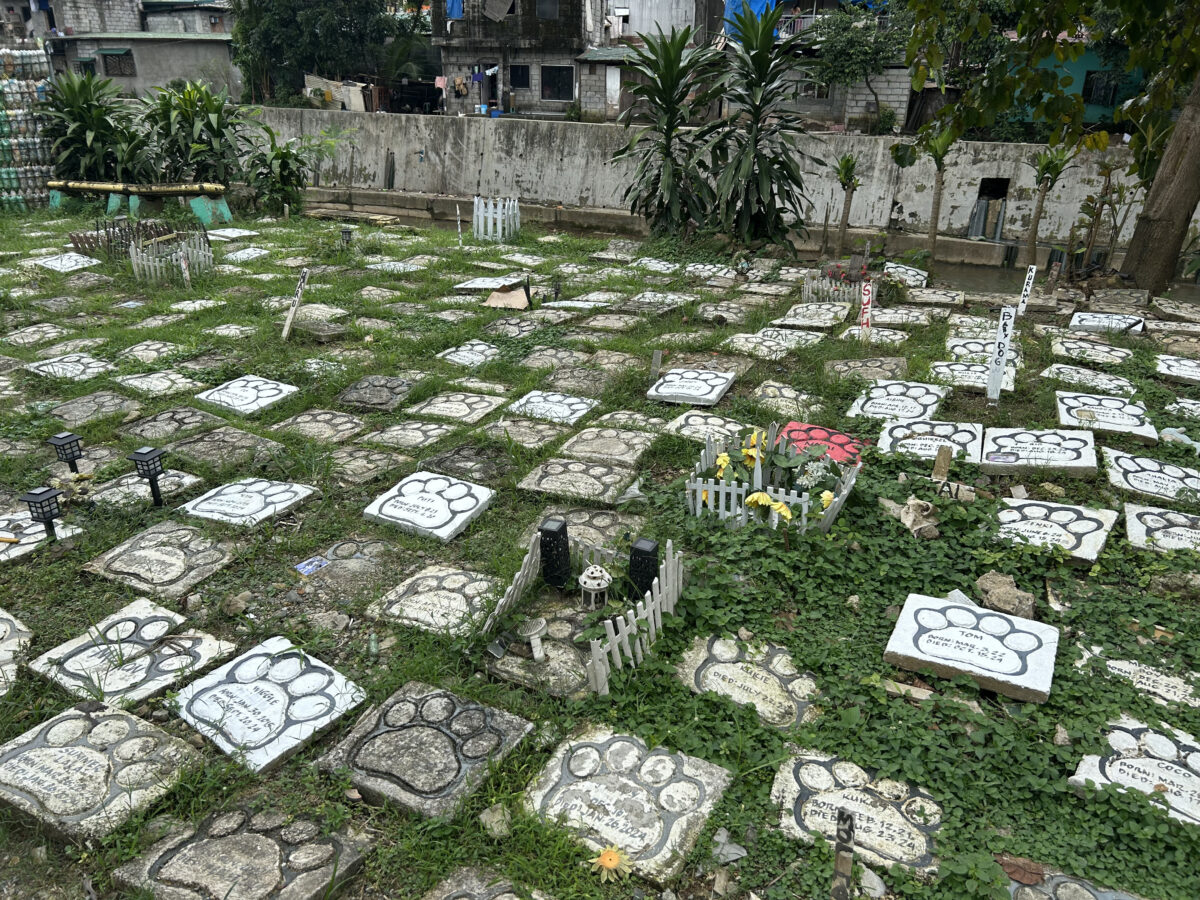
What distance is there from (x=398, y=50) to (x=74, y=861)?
27.1 meters

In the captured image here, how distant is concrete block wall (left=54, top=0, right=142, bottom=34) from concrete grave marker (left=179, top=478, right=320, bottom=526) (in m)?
30.7

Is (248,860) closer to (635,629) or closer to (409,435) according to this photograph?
(635,629)

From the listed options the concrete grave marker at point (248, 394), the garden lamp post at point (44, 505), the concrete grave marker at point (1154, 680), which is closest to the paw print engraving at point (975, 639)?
the concrete grave marker at point (1154, 680)

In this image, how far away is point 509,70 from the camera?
80.9 ft

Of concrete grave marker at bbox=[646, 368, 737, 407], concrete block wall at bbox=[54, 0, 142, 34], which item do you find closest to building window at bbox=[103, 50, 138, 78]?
concrete block wall at bbox=[54, 0, 142, 34]

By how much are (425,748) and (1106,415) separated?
4.97 m

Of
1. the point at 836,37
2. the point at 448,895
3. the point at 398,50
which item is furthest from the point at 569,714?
the point at 398,50

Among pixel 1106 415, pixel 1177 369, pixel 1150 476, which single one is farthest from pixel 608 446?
pixel 1177 369

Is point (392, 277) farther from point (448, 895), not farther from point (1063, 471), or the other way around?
point (448, 895)

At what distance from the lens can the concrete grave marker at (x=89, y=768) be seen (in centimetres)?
278

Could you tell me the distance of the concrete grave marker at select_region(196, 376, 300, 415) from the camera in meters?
6.05

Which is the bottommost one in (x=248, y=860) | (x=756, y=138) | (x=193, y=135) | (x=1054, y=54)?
(x=248, y=860)

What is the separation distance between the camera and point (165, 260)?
Answer: 909cm

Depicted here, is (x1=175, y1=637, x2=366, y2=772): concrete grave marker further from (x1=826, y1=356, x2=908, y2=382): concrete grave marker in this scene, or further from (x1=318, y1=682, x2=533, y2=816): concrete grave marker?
(x1=826, y1=356, x2=908, y2=382): concrete grave marker
